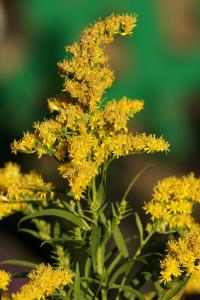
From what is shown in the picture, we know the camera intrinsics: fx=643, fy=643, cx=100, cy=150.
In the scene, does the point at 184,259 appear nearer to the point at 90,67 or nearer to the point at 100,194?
the point at 100,194

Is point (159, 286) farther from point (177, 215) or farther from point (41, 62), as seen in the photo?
point (41, 62)

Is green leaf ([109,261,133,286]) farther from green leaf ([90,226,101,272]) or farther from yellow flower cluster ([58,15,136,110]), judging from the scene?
yellow flower cluster ([58,15,136,110])

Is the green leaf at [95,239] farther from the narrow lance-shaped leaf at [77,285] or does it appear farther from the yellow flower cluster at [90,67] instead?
the yellow flower cluster at [90,67]

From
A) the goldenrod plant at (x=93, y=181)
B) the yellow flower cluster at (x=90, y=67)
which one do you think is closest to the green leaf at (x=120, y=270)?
the goldenrod plant at (x=93, y=181)

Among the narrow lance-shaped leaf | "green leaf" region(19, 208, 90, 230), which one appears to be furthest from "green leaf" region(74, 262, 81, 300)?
"green leaf" region(19, 208, 90, 230)

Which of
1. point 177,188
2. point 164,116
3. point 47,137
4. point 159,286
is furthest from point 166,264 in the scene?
point 164,116

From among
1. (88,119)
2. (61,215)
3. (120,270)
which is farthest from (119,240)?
(88,119)
